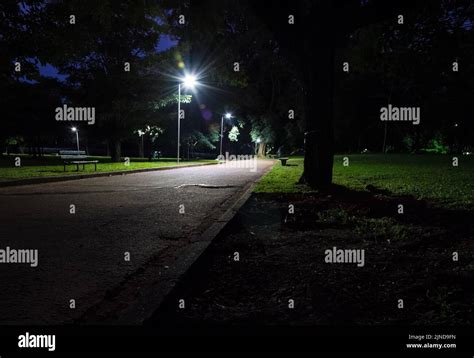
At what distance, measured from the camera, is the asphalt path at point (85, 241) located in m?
3.14

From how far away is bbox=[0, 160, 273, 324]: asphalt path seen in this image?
3.14m

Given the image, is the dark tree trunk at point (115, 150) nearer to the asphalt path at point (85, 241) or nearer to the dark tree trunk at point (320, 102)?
the asphalt path at point (85, 241)

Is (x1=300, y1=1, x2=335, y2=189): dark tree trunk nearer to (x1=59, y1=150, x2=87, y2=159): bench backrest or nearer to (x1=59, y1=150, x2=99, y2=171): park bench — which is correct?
(x1=59, y1=150, x2=99, y2=171): park bench

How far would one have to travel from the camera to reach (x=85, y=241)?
514 cm

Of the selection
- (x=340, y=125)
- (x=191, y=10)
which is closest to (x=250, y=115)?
(x=340, y=125)

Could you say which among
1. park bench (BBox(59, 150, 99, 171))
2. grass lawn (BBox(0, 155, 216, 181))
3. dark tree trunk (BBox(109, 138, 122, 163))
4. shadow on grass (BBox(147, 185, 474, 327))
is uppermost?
dark tree trunk (BBox(109, 138, 122, 163))

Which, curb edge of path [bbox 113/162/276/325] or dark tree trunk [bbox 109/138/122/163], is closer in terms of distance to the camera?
curb edge of path [bbox 113/162/276/325]

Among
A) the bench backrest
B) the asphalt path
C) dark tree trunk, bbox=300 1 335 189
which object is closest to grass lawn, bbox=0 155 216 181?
the bench backrest

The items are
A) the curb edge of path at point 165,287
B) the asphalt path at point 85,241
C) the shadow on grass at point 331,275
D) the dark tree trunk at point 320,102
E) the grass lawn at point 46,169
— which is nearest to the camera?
the curb edge of path at point 165,287

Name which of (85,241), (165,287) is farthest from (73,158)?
(165,287)

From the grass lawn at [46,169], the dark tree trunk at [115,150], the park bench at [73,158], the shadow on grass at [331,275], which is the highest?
the dark tree trunk at [115,150]

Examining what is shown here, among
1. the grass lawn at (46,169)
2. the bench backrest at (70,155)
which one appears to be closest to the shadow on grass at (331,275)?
the grass lawn at (46,169)

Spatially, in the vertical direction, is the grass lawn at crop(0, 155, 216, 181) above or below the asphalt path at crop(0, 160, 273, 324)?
above

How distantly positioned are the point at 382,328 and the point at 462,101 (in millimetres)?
48301
